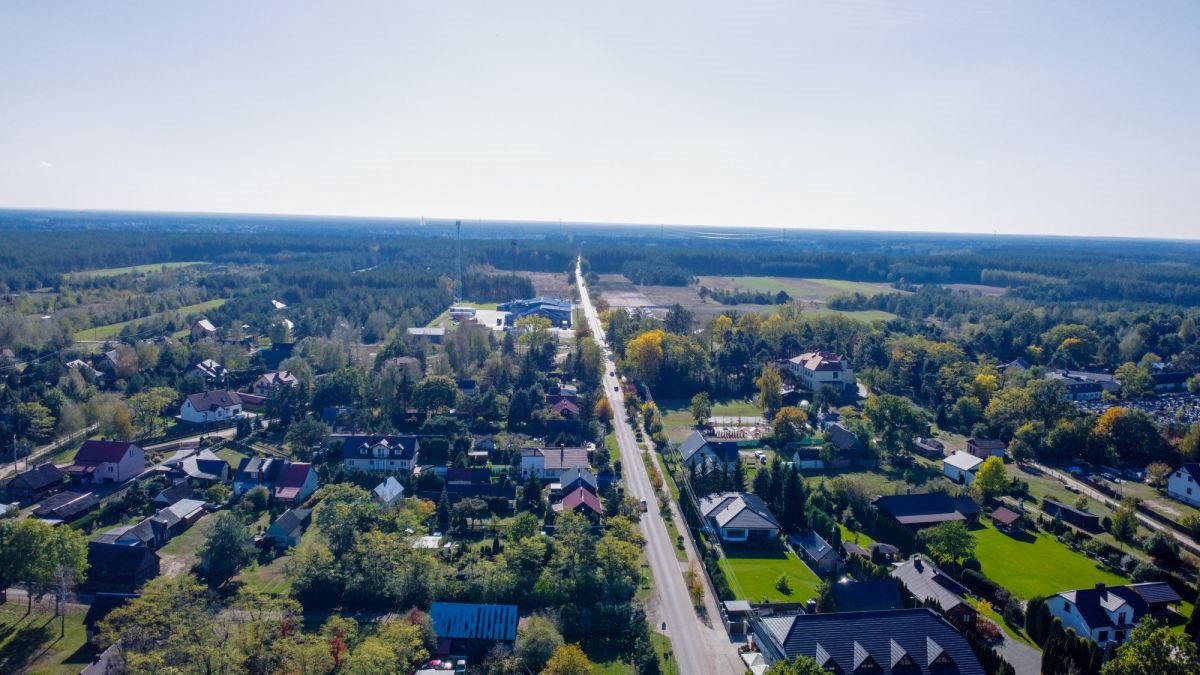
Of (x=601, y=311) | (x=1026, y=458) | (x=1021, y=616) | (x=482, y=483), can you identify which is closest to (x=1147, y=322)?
(x=1026, y=458)

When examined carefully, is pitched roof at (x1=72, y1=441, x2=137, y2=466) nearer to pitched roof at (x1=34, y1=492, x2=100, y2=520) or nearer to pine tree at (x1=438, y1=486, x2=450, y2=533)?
pitched roof at (x1=34, y1=492, x2=100, y2=520)

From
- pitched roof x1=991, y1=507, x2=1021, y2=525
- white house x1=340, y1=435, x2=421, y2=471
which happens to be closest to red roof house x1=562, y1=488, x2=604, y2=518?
white house x1=340, y1=435, x2=421, y2=471

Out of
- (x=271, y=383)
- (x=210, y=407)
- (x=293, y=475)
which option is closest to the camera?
(x=293, y=475)

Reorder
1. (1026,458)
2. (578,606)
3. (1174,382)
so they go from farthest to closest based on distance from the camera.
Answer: (1174,382)
(1026,458)
(578,606)

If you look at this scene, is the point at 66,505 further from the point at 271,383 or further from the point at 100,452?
the point at 271,383

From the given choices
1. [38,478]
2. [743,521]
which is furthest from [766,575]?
[38,478]

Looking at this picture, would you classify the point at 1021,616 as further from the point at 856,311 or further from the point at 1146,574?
the point at 856,311
